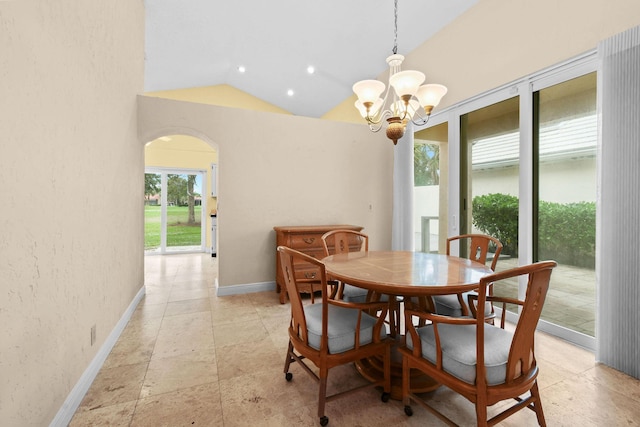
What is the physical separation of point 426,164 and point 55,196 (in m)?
4.17

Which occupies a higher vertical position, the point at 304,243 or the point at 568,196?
the point at 568,196

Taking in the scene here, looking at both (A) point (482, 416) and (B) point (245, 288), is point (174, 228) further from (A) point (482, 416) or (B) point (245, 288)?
(A) point (482, 416)

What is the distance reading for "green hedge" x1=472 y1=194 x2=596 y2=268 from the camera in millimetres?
2523

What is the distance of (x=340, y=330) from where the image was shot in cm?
165

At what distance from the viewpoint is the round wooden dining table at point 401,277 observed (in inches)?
59.2

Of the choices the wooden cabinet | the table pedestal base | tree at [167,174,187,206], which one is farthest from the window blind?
tree at [167,174,187,206]

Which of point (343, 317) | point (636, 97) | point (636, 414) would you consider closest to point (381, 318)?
point (343, 317)

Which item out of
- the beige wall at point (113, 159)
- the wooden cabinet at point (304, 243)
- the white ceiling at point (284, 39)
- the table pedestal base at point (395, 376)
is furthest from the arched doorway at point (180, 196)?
the table pedestal base at point (395, 376)

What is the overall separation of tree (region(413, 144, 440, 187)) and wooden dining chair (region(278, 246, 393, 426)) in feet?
9.64

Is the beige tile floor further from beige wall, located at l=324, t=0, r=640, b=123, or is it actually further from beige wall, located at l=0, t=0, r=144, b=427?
beige wall, located at l=324, t=0, r=640, b=123

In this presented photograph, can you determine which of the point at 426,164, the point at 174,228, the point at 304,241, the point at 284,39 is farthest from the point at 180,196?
the point at 426,164

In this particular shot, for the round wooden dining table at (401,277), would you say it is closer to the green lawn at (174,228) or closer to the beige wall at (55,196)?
the beige wall at (55,196)

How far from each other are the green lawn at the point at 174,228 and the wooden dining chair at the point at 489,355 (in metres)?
7.11

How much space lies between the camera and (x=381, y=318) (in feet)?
5.54
